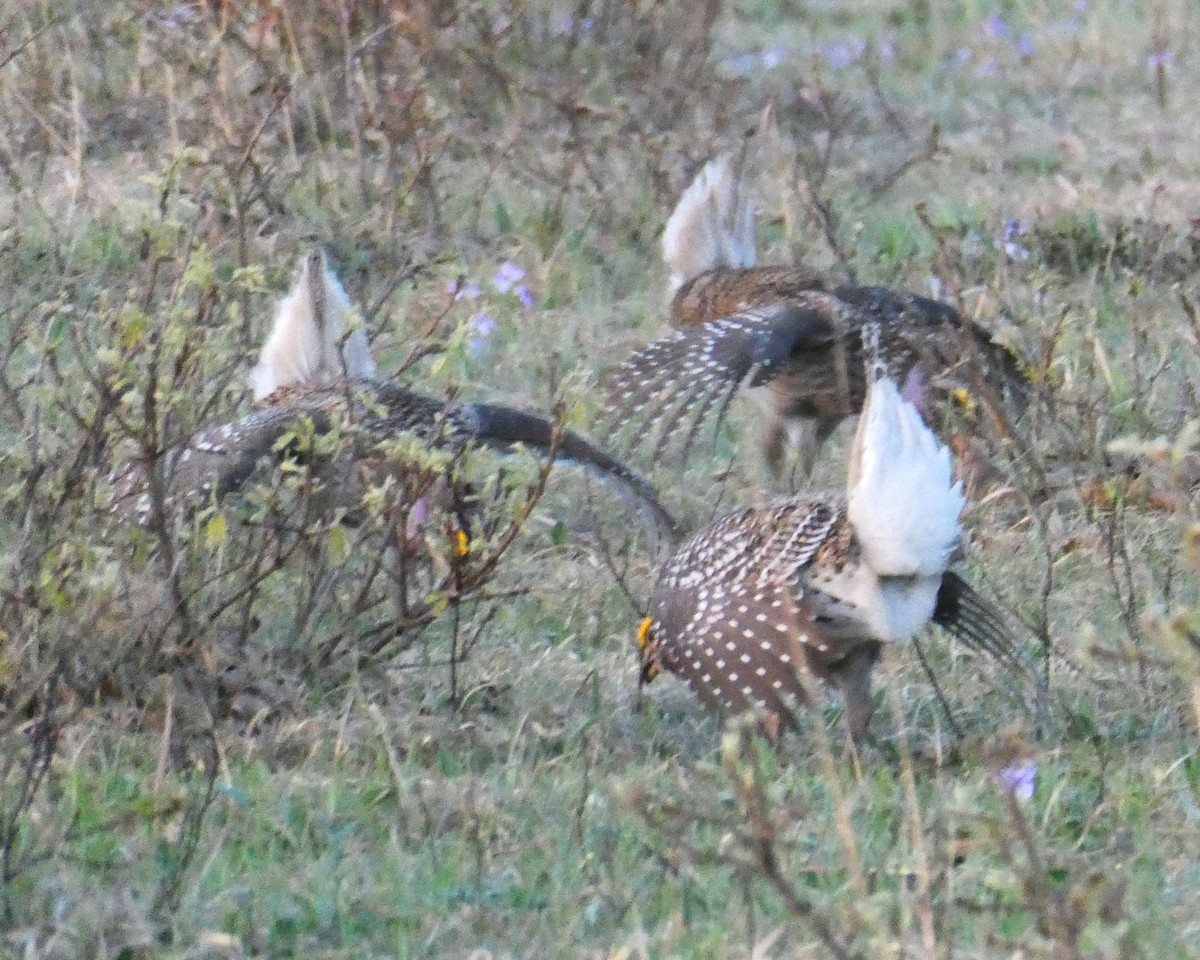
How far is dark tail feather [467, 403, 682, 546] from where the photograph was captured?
16.1 feet

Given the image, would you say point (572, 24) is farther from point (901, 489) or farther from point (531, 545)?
point (901, 489)

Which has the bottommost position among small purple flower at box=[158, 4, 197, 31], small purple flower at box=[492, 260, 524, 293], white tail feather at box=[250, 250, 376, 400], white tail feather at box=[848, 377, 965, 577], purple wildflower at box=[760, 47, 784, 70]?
purple wildflower at box=[760, 47, 784, 70]

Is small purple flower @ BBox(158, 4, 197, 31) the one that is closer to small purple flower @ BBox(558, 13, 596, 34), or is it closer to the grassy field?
the grassy field

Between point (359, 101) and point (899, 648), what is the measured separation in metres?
3.61

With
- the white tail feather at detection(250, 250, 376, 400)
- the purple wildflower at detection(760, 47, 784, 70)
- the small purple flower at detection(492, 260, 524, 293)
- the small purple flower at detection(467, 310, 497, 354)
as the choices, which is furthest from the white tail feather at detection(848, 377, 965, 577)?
the purple wildflower at detection(760, 47, 784, 70)

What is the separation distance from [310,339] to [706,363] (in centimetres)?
94

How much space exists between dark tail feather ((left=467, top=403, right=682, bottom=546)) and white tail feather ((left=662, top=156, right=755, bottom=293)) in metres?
1.70

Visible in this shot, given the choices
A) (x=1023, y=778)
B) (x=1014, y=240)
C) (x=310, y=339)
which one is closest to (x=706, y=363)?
(x=310, y=339)

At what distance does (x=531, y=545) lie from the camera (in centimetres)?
538

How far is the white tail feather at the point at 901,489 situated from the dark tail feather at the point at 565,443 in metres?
1.06

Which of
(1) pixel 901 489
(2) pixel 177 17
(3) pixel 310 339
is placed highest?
(2) pixel 177 17

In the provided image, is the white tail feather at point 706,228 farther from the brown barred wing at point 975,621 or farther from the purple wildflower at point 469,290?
the brown barred wing at point 975,621

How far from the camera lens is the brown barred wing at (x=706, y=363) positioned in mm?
5484

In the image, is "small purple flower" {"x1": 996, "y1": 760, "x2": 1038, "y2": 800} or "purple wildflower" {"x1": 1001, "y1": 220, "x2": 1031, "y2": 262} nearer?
"small purple flower" {"x1": 996, "y1": 760, "x2": 1038, "y2": 800}
